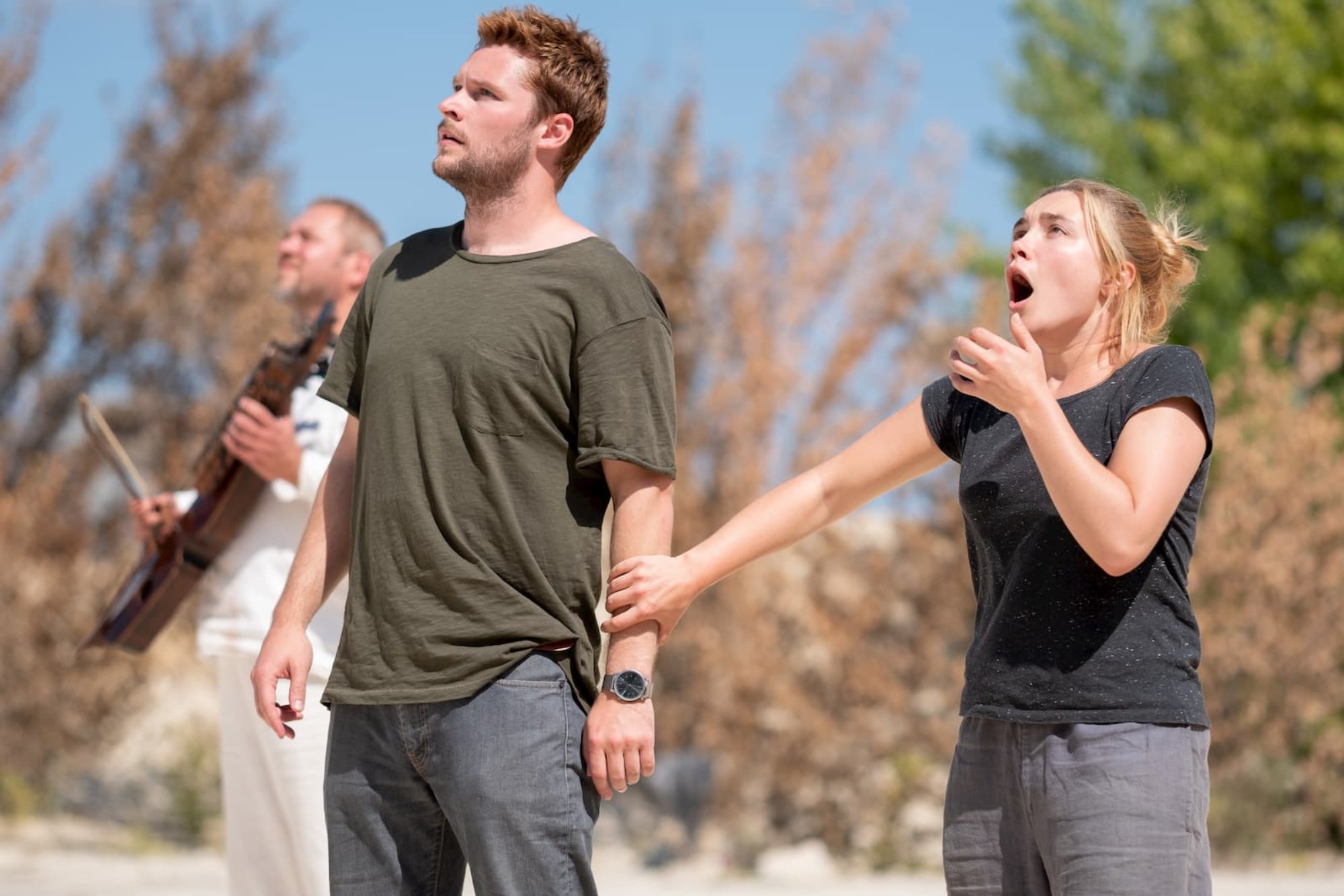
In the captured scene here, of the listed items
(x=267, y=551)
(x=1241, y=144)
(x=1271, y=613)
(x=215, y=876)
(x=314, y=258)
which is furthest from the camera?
(x=1241, y=144)

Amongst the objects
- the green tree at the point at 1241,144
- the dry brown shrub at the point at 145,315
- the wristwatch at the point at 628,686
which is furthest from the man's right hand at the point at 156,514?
the green tree at the point at 1241,144

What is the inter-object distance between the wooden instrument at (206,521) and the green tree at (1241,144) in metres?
11.8

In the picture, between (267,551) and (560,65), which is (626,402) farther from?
(267,551)

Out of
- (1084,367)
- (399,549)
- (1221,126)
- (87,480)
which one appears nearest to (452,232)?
(399,549)

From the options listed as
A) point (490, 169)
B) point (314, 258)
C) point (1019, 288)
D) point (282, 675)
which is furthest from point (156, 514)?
point (1019, 288)

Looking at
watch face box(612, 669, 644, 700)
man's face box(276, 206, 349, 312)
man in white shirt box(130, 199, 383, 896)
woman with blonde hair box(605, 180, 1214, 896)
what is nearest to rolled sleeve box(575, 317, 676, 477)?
woman with blonde hair box(605, 180, 1214, 896)

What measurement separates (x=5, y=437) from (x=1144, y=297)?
29.6 feet

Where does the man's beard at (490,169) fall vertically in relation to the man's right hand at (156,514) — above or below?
above

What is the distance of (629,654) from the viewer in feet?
8.00

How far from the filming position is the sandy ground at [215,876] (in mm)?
7324

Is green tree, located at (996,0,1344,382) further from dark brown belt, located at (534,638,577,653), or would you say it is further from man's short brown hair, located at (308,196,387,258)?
dark brown belt, located at (534,638,577,653)

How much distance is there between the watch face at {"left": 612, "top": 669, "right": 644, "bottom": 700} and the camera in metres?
2.36

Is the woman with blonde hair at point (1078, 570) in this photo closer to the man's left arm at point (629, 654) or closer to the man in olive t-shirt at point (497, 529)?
the man's left arm at point (629, 654)

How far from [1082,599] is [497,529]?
962 millimetres
